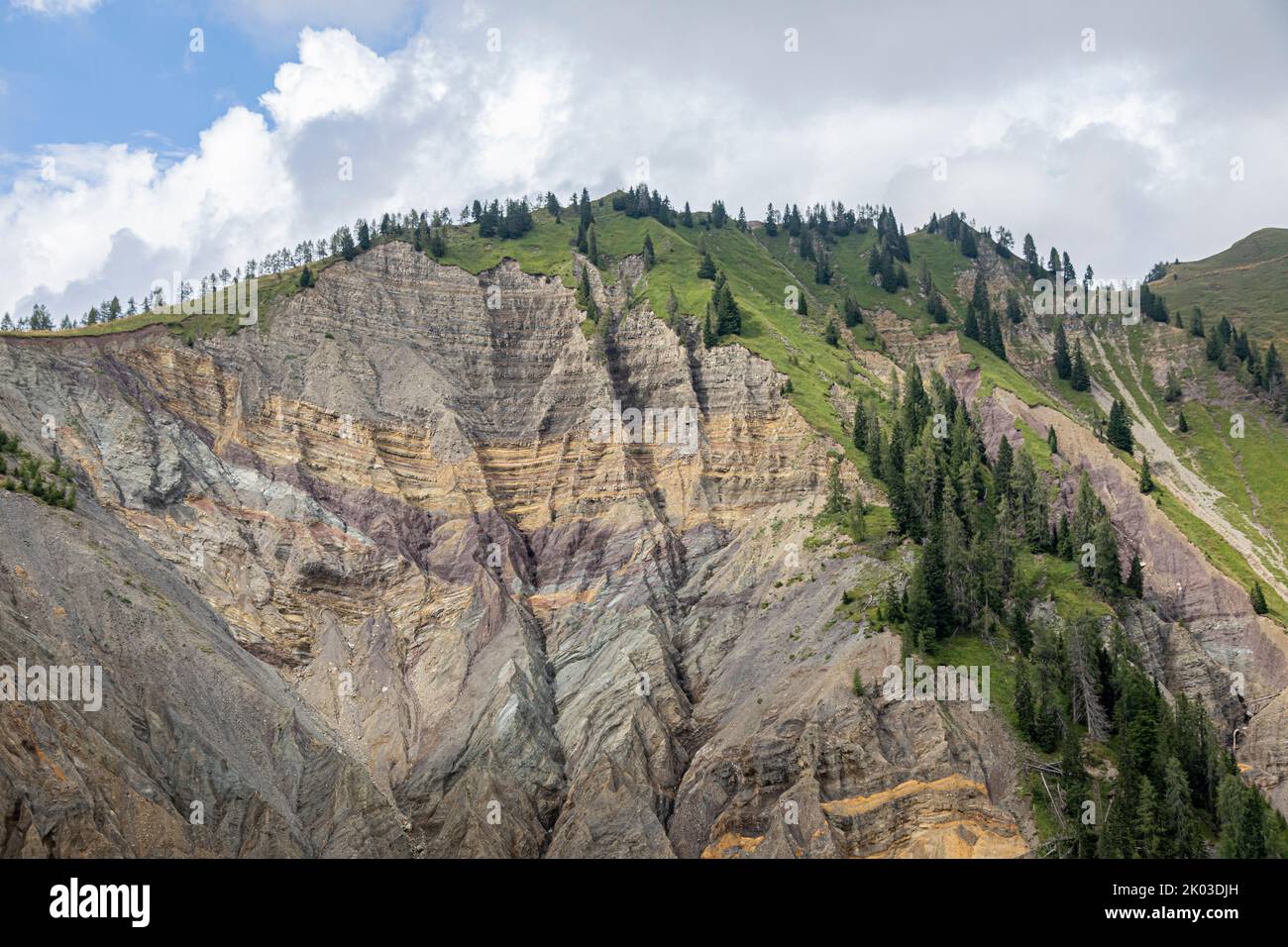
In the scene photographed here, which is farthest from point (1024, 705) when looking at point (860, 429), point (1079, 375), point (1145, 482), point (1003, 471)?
point (1079, 375)

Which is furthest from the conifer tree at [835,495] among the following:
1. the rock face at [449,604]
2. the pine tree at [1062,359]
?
the pine tree at [1062,359]

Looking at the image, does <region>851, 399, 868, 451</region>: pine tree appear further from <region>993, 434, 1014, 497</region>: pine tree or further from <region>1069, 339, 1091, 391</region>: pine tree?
<region>1069, 339, 1091, 391</region>: pine tree

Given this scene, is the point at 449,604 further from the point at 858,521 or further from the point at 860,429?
the point at 860,429

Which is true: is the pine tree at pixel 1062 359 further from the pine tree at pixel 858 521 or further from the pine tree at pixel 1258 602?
the pine tree at pixel 858 521

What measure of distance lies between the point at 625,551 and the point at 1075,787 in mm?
48150

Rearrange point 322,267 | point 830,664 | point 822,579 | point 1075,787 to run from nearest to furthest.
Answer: point 1075,787
point 830,664
point 822,579
point 322,267

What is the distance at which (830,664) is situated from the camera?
8375cm

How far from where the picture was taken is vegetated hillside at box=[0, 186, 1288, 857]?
7500cm

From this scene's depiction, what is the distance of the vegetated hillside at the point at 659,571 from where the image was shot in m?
75.0

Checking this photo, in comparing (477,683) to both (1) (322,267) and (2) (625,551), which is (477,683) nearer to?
(2) (625,551)

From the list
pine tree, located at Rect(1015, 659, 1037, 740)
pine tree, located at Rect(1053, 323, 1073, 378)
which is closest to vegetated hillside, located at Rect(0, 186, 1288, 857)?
pine tree, located at Rect(1015, 659, 1037, 740)

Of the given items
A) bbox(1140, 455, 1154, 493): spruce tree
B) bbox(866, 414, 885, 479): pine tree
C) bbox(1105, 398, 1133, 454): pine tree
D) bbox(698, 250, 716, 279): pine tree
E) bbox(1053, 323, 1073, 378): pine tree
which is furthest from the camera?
bbox(1053, 323, 1073, 378): pine tree

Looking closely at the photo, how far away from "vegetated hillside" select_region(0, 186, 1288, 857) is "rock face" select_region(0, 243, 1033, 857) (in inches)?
13.5
